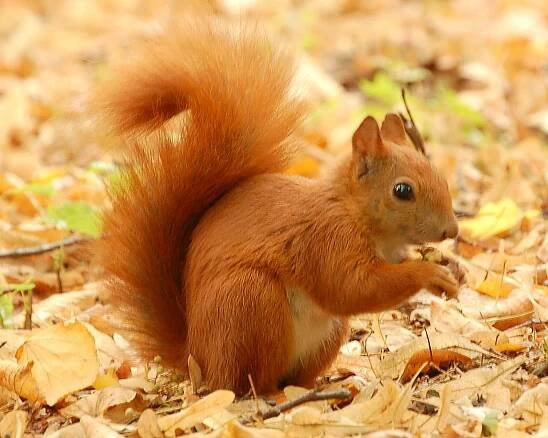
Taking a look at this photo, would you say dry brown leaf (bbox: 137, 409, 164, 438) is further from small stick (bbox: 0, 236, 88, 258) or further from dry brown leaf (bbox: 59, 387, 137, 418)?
small stick (bbox: 0, 236, 88, 258)

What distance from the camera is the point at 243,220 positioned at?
2.04m

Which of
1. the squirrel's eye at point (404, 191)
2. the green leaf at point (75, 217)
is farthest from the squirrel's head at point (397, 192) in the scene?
the green leaf at point (75, 217)

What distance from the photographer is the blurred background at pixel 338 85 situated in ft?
11.4

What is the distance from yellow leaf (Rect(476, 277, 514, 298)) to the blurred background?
2.07ft

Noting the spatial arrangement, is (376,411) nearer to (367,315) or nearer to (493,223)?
(367,315)

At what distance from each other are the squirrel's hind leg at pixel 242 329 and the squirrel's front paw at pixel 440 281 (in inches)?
11.2

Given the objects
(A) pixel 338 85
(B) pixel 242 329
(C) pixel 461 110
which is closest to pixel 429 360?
(B) pixel 242 329

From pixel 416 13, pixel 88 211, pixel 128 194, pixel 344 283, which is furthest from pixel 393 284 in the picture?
pixel 416 13

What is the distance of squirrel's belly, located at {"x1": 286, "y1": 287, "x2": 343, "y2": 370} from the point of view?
203 centimetres

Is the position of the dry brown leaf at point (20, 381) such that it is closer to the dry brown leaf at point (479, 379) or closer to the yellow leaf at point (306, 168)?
the dry brown leaf at point (479, 379)

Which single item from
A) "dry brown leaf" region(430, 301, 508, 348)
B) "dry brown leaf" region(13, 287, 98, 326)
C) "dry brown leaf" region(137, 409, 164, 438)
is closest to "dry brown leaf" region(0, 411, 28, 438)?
"dry brown leaf" region(137, 409, 164, 438)

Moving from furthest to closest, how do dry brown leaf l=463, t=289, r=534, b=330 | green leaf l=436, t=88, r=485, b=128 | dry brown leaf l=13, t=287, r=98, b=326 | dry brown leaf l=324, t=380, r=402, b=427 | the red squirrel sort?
1. green leaf l=436, t=88, r=485, b=128
2. dry brown leaf l=13, t=287, r=98, b=326
3. dry brown leaf l=463, t=289, r=534, b=330
4. the red squirrel
5. dry brown leaf l=324, t=380, r=402, b=427

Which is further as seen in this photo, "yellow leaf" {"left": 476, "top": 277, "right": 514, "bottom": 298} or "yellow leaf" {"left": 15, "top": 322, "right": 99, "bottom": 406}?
"yellow leaf" {"left": 476, "top": 277, "right": 514, "bottom": 298}

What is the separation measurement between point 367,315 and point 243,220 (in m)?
0.67
